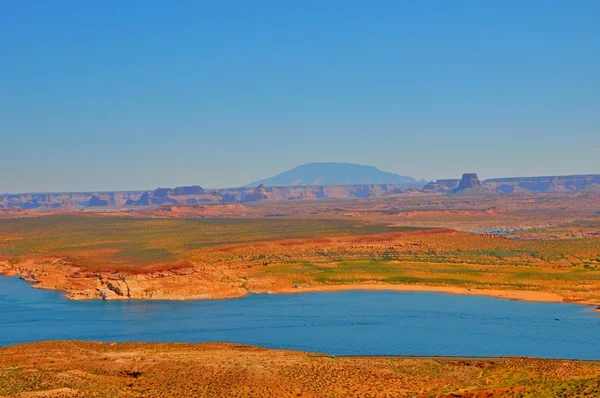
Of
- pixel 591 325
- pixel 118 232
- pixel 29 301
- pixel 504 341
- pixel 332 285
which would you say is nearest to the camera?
pixel 504 341

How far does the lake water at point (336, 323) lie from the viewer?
58875 millimetres

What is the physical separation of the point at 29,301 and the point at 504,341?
53.9m

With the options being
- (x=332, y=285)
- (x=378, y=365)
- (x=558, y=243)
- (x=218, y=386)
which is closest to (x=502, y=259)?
(x=558, y=243)

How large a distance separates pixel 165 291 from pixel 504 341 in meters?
42.8

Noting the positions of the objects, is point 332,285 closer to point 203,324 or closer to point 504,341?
point 203,324

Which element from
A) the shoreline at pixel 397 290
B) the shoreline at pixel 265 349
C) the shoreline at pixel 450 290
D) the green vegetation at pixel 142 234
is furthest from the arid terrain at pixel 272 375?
the green vegetation at pixel 142 234

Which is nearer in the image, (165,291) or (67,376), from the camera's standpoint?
(67,376)

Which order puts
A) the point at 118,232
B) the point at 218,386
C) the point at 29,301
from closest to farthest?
the point at 218,386
the point at 29,301
the point at 118,232

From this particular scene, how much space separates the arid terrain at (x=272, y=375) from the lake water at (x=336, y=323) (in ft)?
24.5

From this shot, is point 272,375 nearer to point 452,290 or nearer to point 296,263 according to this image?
point 452,290

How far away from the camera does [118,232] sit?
506 feet

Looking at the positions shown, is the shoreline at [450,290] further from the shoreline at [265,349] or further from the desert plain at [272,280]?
the shoreline at [265,349]

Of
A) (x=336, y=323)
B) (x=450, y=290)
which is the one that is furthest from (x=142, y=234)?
(x=336, y=323)

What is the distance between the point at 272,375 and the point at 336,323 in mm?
24120
